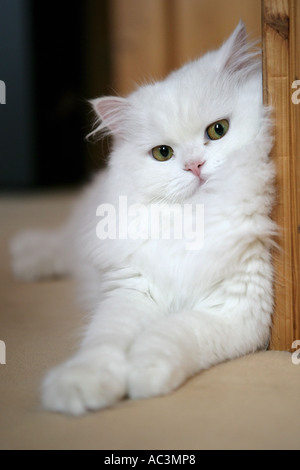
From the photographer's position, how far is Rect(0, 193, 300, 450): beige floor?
860 millimetres

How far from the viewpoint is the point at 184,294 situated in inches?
48.8

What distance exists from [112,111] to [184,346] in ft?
2.28

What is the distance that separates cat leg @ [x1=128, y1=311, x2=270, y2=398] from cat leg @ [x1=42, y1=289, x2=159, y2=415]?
0.03 metres

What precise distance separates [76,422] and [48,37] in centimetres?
437

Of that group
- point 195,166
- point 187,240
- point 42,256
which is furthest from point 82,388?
point 42,256

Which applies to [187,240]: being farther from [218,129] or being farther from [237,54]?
[237,54]

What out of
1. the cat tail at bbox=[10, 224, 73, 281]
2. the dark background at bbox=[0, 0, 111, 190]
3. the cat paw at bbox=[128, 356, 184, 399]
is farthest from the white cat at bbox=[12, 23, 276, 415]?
the dark background at bbox=[0, 0, 111, 190]

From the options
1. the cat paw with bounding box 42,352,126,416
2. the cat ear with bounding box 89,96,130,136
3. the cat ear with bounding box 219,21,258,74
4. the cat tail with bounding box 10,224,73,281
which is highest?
the cat ear with bounding box 219,21,258,74

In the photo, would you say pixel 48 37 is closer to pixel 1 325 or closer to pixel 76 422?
pixel 1 325

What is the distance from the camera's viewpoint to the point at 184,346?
105 centimetres

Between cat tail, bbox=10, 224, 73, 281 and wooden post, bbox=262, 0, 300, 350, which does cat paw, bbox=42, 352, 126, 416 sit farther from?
cat tail, bbox=10, 224, 73, 281

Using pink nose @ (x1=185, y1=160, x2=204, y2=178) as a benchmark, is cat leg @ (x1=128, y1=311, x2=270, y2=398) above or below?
below

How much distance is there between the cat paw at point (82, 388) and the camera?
92 cm

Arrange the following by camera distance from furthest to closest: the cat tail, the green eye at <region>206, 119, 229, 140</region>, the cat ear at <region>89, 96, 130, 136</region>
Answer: the cat tail
the cat ear at <region>89, 96, 130, 136</region>
the green eye at <region>206, 119, 229, 140</region>
